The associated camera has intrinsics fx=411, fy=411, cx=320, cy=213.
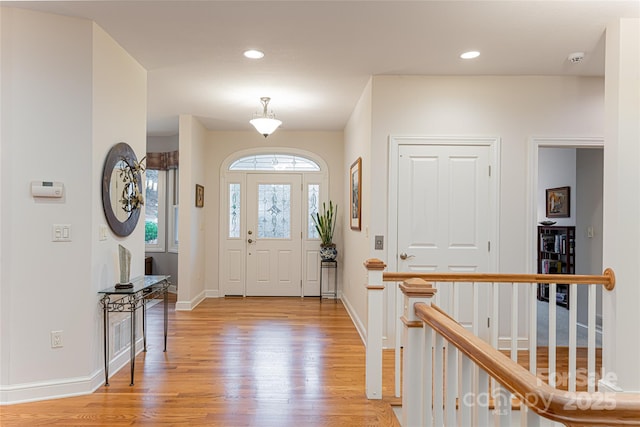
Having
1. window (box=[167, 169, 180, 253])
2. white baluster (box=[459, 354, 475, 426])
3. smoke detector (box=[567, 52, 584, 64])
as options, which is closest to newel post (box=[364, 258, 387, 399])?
white baluster (box=[459, 354, 475, 426])

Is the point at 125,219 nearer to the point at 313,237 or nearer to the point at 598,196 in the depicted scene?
the point at 313,237

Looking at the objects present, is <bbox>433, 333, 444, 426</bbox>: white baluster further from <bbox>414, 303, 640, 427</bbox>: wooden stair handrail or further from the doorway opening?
the doorway opening

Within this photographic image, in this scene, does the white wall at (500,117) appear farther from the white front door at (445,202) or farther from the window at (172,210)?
the window at (172,210)

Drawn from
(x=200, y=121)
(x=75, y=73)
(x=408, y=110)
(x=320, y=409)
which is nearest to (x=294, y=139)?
(x=200, y=121)

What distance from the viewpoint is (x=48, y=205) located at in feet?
9.26

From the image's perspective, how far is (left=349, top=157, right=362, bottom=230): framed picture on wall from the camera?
15.6 ft

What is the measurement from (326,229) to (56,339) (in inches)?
161

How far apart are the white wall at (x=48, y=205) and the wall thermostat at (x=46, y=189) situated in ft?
0.12

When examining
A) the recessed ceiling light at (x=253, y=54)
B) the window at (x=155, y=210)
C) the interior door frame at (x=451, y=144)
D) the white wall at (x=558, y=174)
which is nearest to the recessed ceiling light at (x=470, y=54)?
the interior door frame at (x=451, y=144)

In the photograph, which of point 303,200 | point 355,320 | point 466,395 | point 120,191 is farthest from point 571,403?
point 303,200

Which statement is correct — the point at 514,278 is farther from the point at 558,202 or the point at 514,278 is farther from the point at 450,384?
the point at 558,202

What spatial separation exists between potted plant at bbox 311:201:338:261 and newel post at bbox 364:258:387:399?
348cm

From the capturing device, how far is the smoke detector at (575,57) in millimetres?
3438

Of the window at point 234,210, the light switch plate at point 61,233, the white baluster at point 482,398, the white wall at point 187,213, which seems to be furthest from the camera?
the window at point 234,210
